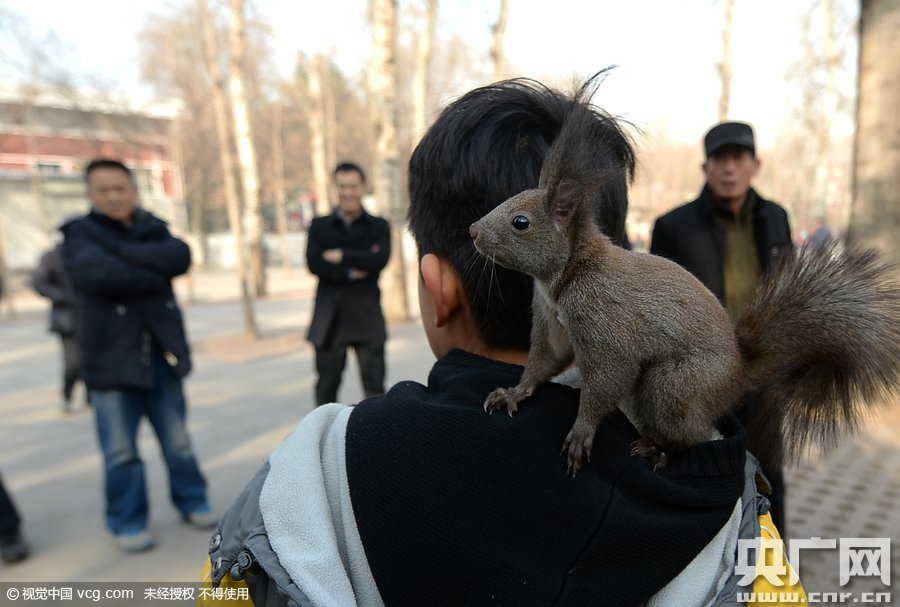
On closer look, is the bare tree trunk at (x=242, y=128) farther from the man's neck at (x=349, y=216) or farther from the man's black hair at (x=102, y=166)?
the man's black hair at (x=102, y=166)

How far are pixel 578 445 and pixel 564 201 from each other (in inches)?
16.5

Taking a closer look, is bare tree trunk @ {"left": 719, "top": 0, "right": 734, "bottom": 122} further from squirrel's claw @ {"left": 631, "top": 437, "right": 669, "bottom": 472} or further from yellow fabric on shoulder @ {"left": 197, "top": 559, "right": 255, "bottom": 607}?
yellow fabric on shoulder @ {"left": 197, "top": 559, "right": 255, "bottom": 607}

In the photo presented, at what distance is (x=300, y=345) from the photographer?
10.5 m

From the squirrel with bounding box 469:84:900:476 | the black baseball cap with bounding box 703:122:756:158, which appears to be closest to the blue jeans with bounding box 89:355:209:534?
the squirrel with bounding box 469:84:900:476

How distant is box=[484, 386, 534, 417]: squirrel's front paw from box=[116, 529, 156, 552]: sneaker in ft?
11.8

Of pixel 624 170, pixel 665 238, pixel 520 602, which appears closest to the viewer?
pixel 520 602

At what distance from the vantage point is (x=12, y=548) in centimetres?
363

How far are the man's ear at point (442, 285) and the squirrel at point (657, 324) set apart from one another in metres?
0.16

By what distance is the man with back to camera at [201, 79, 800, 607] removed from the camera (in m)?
0.93

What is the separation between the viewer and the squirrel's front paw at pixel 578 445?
96cm

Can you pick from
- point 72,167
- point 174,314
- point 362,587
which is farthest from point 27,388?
point 72,167

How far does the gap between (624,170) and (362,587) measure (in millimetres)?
939

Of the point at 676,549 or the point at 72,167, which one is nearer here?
the point at 676,549

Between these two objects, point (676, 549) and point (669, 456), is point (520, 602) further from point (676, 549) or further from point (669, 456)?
point (669, 456)
